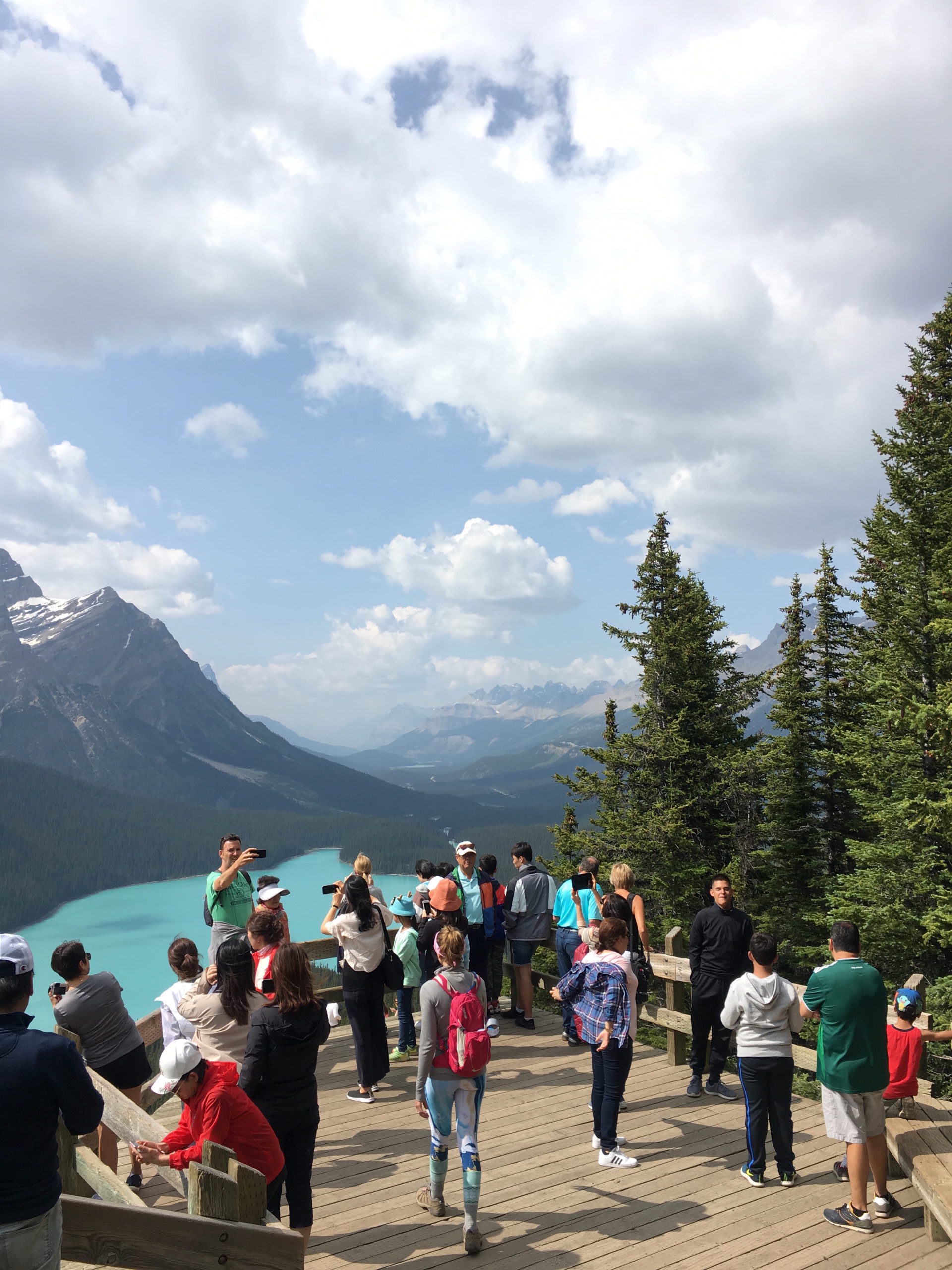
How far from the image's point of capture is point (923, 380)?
19516mm

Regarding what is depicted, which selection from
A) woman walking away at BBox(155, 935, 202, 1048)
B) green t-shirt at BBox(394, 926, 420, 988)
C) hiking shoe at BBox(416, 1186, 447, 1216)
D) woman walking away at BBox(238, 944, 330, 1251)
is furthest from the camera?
green t-shirt at BBox(394, 926, 420, 988)

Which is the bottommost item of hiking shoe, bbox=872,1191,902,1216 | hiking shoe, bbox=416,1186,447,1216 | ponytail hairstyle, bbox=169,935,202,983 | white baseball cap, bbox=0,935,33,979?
hiking shoe, bbox=416,1186,447,1216

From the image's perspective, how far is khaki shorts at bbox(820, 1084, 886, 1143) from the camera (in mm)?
5223

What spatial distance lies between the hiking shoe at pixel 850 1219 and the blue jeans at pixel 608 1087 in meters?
1.48

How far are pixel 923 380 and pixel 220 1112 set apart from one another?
844 inches

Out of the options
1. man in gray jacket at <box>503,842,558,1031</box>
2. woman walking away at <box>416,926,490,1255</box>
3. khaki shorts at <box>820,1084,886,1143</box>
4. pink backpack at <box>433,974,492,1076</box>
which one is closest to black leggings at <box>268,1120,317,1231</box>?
woman walking away at <box>416,926,490,1255</box>

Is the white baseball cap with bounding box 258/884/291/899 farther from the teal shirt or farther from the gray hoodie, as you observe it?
the gray hoodie

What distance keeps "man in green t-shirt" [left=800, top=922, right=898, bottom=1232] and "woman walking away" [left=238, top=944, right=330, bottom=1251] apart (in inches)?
129

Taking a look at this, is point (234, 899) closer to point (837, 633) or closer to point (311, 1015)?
point (311, 1015)

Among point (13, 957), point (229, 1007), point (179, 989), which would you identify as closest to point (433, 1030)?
point (229, 1007)

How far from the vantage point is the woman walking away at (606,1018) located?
234 inches

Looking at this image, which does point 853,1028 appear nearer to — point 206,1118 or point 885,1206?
point 885,1206

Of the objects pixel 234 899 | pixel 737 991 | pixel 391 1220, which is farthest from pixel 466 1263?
pixel 234 899

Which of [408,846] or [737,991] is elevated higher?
[737,991]
